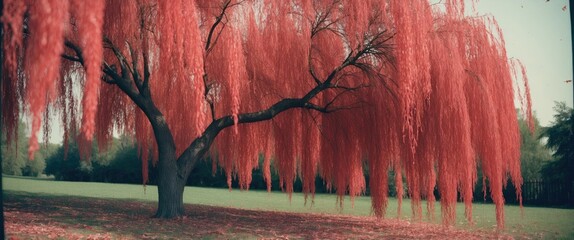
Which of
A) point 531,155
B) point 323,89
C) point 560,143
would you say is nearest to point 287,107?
point 323,89

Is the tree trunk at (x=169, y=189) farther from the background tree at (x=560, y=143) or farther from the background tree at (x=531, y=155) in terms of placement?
the background tree at (x=531, y=155)

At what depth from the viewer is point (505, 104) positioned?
927 centimetres

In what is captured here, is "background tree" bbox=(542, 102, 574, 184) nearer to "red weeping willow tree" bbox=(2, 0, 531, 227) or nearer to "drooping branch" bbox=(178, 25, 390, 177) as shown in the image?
"red weeping willow tree" bbox=(2, 0, 531, 227)

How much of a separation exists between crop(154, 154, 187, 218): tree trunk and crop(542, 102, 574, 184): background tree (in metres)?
16.8

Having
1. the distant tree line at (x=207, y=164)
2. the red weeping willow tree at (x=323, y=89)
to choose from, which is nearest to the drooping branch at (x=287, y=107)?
the red weeping willow tree at (x=323, y=89)

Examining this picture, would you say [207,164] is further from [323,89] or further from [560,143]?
[323,89]

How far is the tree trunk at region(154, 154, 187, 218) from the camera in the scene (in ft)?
32.6

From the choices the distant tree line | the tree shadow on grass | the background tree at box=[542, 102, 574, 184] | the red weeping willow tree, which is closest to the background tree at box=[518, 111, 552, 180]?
the distant tree line

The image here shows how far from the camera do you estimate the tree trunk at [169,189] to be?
994 centimetres

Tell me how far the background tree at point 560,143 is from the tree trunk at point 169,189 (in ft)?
55.0

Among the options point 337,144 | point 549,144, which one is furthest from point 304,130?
point 549,144

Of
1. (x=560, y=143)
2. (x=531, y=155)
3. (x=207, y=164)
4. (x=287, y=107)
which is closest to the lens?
(x=287, y=107)

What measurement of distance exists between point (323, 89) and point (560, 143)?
Result: 1735 cm

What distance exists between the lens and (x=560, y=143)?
23.1 m
